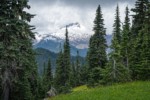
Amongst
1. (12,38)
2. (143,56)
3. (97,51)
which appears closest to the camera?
(12,38)

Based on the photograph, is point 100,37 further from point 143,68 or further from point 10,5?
point 10,5

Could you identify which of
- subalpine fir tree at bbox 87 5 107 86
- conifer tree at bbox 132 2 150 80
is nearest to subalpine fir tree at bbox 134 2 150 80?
conifer tree at bbox 132 2 150 80

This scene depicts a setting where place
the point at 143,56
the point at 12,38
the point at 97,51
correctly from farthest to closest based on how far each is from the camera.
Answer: the point at 97,51, the point at 143,56, the point at 12,38

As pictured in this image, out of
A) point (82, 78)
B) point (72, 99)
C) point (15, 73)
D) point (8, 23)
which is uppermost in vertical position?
point (8, 23)

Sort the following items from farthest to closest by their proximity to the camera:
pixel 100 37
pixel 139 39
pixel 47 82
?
1. pixel 47 82
2. pixel 100 37
3. pixel 139 39

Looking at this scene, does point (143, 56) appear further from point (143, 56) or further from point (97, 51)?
point (97, 51)

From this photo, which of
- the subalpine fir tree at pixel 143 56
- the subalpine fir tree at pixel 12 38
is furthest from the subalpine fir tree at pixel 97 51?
the subalpine fir tree at pixel 12 38

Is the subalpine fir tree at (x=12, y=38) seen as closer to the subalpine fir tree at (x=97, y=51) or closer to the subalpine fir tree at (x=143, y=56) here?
the subalpine fir tree at (x=143, y=56)

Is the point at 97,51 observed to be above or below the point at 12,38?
below

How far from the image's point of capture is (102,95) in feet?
Answer: 91.1

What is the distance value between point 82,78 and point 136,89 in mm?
85170

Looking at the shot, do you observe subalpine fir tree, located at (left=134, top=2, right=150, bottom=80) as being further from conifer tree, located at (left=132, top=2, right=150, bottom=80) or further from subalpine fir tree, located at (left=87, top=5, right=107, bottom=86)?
subalpine fir tree, located at (left=87, top=5, right=107, bottom=86)

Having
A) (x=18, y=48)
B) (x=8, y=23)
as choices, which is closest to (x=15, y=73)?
(x=18, y=48)

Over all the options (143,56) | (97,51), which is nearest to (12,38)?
(143,56)
